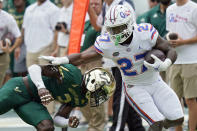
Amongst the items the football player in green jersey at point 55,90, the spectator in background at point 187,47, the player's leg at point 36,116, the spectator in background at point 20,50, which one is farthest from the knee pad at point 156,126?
the spectator in background at point 20,50

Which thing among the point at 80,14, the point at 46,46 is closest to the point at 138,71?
the point at 80,14

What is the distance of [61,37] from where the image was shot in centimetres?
764

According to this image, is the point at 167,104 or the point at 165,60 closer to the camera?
the point at 165,60

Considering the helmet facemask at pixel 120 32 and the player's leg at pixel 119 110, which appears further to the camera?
the player's leg at pixel 119 110

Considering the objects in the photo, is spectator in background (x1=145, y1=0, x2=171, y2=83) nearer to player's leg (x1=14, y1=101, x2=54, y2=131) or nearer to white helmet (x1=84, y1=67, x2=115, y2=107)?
white helmet (x1=84, y1=67, x2=115, y2=107)

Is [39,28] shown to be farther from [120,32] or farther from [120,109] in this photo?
[120,32]

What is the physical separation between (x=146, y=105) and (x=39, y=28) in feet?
11.7

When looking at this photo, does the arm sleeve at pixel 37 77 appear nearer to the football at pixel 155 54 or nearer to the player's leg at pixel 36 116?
the player's leg at pixel 36 116

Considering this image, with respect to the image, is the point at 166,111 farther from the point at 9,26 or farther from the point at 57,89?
the point at 9,26

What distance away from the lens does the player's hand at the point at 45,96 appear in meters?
4.44

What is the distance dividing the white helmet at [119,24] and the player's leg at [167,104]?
657 millimetres

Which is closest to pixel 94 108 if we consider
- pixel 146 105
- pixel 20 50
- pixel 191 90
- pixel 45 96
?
pixel 191 90

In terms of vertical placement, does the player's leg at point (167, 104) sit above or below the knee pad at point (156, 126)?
above

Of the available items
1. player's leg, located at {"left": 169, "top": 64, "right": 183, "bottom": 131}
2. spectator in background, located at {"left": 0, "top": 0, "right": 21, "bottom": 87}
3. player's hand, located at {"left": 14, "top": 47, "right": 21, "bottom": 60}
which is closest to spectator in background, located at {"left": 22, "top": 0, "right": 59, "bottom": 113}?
spectator in background, located at {"left": 0, "top": 0, "right": 21, "bottom": 87}
